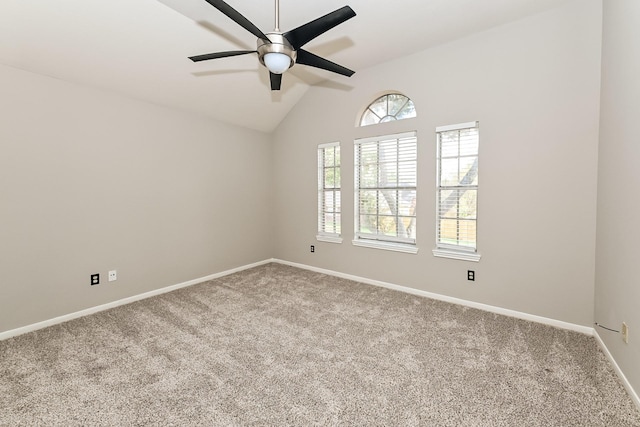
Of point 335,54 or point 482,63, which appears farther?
point 335,54

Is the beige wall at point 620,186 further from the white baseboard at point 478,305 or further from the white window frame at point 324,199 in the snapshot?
the white window frame at point 324,199

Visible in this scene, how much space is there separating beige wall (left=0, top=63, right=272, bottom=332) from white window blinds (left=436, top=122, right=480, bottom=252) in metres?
2.99

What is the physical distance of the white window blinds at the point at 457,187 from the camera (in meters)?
3.09

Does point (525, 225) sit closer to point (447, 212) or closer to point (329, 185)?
point (447, 212)

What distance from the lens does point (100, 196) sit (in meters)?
3.08

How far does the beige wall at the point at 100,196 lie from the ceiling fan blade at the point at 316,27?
2.45 m

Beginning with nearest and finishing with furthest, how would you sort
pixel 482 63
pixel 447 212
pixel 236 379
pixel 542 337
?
pixel 236 379, pixel 542 337, pixel 482 63, pixel 447 212

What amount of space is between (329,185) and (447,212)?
181cm

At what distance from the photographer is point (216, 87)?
11.7 feet

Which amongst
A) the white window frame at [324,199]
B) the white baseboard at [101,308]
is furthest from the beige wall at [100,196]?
the white window frame at [324,199]

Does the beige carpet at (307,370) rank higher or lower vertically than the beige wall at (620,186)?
lower

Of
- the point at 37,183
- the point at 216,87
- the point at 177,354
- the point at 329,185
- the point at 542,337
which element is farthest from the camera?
the point at 329,185

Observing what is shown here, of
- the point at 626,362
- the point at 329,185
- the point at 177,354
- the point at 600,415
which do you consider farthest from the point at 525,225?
the point at 177,354

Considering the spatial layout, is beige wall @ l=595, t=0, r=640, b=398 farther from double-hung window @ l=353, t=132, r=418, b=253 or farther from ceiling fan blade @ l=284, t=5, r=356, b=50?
ceiling fan blade @ l=284, t=5, r=356, b=50
